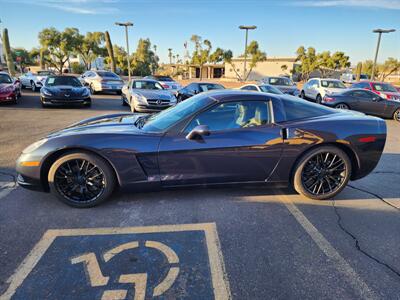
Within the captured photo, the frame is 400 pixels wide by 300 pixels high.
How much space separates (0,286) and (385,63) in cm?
5771

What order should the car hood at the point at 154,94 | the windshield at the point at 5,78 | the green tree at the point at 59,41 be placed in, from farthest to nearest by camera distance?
the green tree at the point at 59,41, the windshield at the point at 5,78, the car hood at the point at 154,94

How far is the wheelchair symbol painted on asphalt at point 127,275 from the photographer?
81.4 inches

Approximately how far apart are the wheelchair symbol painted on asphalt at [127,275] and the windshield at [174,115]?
A: 140cm

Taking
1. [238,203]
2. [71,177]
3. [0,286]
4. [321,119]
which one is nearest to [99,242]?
[0,286]

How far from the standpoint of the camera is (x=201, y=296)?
2049 mm

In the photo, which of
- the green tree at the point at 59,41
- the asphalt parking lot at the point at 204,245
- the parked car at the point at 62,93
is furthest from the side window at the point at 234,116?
the green tree at the point at 59,41

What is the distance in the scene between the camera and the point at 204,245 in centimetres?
265

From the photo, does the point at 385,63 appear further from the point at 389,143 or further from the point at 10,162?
the point at 10,162

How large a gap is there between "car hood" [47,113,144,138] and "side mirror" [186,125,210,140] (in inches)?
24.7

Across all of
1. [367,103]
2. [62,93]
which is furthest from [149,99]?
[367,103]

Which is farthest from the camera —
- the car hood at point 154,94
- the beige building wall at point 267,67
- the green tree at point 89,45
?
the beige building wall at point 267,67

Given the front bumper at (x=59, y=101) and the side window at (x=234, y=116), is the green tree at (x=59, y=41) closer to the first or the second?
the front bumper at (x=59, y=101)

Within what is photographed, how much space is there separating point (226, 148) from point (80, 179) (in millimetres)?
1795

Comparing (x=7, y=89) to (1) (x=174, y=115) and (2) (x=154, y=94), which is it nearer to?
(2) (x=154, y=94)
